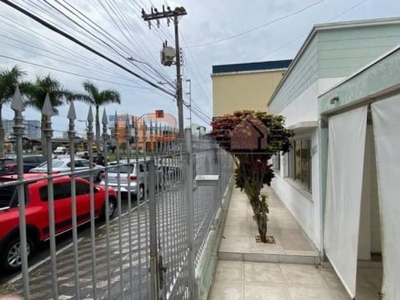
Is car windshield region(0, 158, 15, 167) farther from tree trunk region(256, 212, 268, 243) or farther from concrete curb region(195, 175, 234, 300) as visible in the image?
tree trunk region(256, 212, 268, 243)

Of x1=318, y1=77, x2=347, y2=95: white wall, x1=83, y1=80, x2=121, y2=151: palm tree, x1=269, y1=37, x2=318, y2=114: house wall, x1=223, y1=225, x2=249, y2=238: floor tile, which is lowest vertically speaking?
x1=223, y1=225, x2=249, y2=238: floor tile

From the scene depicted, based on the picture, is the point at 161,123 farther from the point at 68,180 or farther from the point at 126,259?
the point at 68,180

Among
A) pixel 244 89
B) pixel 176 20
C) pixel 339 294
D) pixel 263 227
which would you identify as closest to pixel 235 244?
pixel 263 227

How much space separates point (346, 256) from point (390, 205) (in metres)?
1.32

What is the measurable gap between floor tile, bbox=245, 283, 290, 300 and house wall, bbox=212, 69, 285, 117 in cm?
1605

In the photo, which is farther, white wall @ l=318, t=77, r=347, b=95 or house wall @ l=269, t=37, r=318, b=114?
house wall @ l=269, t=37, r=318, b=114

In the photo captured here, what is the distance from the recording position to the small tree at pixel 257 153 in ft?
18.4

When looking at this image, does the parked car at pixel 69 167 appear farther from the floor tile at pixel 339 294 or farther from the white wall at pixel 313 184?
the white wall at pixel 313 184

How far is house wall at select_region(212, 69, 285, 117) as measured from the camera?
19.4 metres

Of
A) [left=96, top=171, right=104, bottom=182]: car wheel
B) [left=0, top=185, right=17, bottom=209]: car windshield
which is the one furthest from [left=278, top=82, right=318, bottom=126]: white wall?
[left=0, top=185, right=17, bottom=209]: car windshield

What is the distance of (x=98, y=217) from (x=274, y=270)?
3816 mm

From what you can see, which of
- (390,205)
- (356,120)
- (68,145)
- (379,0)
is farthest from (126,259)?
(379,0)

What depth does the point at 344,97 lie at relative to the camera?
368cm

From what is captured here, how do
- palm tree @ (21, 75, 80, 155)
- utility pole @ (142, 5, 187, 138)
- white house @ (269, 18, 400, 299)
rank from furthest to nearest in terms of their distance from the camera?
utility pole @ (142, 5, 187, 138) → palm tree @ (21, 75, 80, 155) → white house @ (269, 18, 400, 299)
